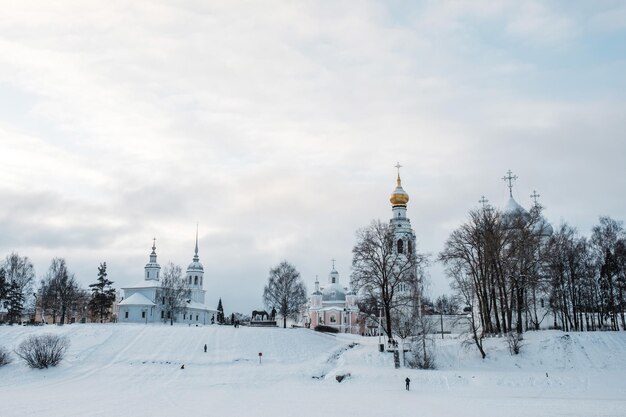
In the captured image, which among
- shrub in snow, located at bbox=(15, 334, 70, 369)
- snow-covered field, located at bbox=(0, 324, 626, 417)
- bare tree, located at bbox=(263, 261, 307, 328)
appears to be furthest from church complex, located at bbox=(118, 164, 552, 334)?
shrub in snow, located at bbox=(15, 334, 70, 369)

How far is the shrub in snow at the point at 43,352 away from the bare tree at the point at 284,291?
33.1 m

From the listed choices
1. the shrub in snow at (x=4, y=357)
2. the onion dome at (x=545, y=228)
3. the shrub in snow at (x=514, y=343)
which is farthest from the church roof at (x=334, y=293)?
the shrub in snow at (x=4, y=357)

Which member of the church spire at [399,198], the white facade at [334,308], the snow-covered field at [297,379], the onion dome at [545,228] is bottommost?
the snow-covered field at [297,379]

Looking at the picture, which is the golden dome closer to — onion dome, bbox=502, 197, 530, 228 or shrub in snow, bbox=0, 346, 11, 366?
onion dome, bbox=502, 197, 530, 228

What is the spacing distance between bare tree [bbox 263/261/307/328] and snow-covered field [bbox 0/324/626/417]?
56.4 ft

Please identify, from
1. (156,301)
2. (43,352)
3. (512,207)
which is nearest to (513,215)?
(512,207)

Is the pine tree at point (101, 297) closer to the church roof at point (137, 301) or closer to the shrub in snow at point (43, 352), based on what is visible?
the church roof at point (137, 301)

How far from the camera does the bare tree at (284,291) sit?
2901 inches

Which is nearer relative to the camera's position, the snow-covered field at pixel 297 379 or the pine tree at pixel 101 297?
the snow-covered field at pixel 297 379

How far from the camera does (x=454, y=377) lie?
34562 millimetres

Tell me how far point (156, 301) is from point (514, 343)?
5571 centimetres

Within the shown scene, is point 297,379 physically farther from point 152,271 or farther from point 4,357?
point 152,271

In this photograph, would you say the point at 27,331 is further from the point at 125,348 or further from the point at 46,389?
the point at 46,389

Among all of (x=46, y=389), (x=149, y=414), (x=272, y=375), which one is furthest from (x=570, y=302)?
(x=46, y=389)
